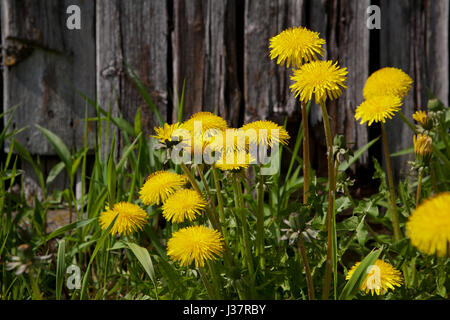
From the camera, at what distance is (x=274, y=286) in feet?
4.76

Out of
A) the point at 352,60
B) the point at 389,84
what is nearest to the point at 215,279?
the point at 389,84

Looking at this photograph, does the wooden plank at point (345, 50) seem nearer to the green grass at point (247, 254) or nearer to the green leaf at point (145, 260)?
the green grass at point (247, 254)

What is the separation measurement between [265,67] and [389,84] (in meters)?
0.82

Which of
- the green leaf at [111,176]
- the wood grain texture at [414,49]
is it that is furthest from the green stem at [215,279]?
the wood grain texture at [414,49]

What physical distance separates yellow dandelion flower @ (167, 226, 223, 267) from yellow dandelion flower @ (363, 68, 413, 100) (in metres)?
0.78

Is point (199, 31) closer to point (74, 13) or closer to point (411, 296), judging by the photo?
point (74, 13)

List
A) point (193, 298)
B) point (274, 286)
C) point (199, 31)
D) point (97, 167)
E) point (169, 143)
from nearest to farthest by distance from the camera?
point (169, 143) → point (193, 298) → point (274, 286) → point (97, 167) → point (199, 31)

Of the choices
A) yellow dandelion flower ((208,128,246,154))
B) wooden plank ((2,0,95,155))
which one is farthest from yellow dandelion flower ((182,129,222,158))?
wooden plank ((2,0,95,155))

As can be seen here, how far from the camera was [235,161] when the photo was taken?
117 cm

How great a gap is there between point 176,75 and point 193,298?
1297 millimetres

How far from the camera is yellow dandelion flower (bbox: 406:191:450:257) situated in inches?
30.6

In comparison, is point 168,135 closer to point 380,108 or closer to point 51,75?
point 380,108

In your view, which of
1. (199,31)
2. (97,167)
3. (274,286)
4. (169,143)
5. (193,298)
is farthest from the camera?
(199,31)

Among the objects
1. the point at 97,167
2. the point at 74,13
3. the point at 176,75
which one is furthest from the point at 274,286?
the point at 74,13
